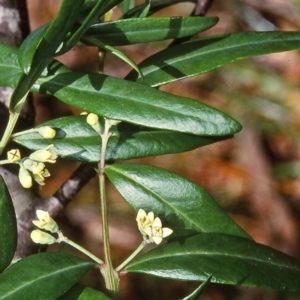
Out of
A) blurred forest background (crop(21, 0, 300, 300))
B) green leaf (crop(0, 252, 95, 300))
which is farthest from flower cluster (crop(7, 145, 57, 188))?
blurred forest background (crop(21, 0, 300, 300))

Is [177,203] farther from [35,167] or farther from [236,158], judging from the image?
[236,158]

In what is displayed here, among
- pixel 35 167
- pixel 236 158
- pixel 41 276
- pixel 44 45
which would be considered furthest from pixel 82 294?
pixel 236 158

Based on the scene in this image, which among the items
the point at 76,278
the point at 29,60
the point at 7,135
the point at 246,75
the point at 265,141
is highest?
the point at 29,60

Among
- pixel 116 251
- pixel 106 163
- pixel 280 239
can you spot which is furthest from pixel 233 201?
pixel 106 163

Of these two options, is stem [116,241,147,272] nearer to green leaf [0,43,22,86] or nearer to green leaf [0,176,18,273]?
green leaf [0,176,18,273]

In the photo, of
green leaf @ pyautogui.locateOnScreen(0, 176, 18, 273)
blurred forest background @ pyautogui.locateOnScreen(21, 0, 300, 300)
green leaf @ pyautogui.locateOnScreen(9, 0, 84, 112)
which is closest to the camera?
green leaf @ pyautogui.locateOnScreen(9, 0, 84, 112)

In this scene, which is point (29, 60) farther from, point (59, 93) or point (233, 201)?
point (233, 201)

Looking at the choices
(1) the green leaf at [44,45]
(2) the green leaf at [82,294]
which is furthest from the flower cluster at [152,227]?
(1) the green leaf at [44,45]
